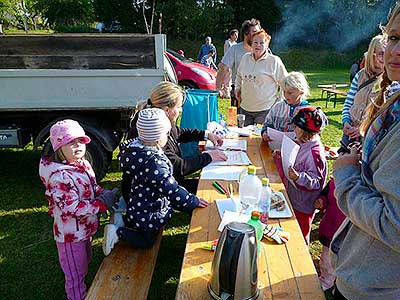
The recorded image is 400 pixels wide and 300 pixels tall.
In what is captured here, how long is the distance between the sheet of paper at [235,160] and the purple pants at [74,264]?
120 cm

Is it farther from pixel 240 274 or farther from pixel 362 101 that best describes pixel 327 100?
pixel 240 274

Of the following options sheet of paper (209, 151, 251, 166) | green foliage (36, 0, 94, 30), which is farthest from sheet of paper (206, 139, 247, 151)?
green foliage (36, 0, 94, 30)

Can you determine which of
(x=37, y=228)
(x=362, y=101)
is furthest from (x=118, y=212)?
(x=362, y=101)

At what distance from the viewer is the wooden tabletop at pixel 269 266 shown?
1.60 meters

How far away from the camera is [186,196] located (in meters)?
2.31

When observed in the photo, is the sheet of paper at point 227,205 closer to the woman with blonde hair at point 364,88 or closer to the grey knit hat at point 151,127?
the grey knit hat at point 151,127

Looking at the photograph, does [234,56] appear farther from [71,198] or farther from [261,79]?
[71,198]

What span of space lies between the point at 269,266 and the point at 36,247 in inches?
103

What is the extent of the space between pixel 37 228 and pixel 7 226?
0.32 meters

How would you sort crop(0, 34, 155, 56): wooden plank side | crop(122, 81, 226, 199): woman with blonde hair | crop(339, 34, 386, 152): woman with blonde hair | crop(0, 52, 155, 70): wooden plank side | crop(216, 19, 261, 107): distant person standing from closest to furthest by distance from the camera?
crop(122, 81, 226, 199): woman with blonde hair → crop(339, 34, 386, 152): woman with blonde hair → crop(0, 52, 155, 70): wooden plank side → crop(0, 34, 155, 56): wooden plank side → crop(216, 19, 261, 107): distant person standing

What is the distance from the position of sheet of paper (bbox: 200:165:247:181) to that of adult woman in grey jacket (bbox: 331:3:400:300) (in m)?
1.41

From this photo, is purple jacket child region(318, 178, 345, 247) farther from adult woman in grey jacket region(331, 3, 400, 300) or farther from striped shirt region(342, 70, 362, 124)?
adult woman in grey jacket region(331, 3, 400, 300)

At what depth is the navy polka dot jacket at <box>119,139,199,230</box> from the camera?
229 centimetres

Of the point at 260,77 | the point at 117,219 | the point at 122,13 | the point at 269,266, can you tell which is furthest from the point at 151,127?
the point at 122,13
